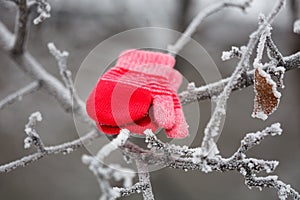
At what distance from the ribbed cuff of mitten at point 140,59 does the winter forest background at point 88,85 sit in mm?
1242

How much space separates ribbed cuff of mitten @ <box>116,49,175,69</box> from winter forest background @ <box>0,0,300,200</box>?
48.9 inches

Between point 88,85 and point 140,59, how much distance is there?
129 centimetres

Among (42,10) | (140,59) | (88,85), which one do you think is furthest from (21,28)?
(88,85)

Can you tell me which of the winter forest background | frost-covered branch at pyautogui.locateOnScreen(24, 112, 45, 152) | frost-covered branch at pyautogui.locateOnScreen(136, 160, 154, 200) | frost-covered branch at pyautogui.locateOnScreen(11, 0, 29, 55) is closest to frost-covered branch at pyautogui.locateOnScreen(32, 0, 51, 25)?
frost-covered branch at pyautogui.locateOnScreen(11, 0, 29, 55)

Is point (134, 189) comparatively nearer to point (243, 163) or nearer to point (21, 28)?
point (243, 163)

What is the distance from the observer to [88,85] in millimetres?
1921

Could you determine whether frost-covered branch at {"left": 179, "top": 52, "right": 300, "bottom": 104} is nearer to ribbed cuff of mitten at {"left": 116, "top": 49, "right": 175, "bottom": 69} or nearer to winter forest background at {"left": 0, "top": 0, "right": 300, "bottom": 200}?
ribbed cuff of mitten at {"left": 116, "top": 49, "right": 175, "bottom": 69}

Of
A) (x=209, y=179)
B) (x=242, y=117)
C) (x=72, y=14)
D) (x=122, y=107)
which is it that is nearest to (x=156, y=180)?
(x=209, y=179)

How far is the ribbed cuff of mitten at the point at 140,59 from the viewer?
2.12 ft

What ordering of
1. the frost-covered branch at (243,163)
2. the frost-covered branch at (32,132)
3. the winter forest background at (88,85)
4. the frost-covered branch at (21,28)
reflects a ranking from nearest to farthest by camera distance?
the frost-covered branch at (243,163) < the frost-covered branch at (32,132) < the frost-covered branch at (21,28) < the winter forest background at (88,85)

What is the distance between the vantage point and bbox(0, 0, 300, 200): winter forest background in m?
2.03

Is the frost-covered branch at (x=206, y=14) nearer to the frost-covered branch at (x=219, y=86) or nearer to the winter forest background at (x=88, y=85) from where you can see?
the frost-covered branch at (x=219, y=86)

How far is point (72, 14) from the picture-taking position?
90.0 inches

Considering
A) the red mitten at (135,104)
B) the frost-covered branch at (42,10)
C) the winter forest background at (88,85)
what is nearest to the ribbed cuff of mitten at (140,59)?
the red mitten at (135,104)
